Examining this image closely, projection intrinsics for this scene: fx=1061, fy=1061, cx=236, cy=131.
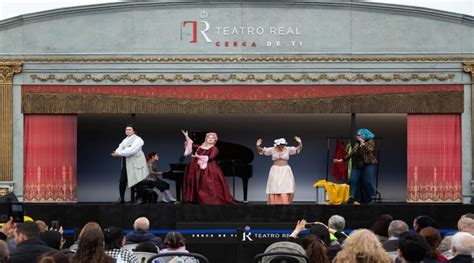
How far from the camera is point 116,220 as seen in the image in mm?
19109

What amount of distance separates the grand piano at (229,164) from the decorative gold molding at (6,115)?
321 centimetres

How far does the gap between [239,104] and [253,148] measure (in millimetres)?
4188

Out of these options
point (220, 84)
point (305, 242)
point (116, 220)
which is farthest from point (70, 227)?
point (305, 242)

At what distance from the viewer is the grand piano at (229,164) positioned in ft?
71.4

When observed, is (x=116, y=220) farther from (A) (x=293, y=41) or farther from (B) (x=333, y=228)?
(B) (x=333, y=228)

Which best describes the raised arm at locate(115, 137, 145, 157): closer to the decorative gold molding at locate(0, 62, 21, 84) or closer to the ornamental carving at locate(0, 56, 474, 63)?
the ornamental carving at locate(0, 56, 474, 63)

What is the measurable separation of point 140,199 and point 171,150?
4735 millimetres

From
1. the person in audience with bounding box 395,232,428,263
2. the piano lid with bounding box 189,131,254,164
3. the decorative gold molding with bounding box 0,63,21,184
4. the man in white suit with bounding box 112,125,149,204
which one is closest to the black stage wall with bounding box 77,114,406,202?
the piano lid with bounding box 189,131,254,164

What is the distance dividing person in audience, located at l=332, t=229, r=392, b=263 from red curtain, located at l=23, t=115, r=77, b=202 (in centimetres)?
1381

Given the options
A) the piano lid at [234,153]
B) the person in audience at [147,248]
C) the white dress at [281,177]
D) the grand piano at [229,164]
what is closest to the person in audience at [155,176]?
the grand piano at [229,164]

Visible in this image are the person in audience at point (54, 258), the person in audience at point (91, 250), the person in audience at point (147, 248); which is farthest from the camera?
the person in audience at point (147, 248)

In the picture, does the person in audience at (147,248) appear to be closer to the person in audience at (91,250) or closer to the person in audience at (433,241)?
the person in audience at (91,250)

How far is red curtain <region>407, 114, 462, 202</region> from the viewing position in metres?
21.1

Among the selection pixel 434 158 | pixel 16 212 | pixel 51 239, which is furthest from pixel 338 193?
pixel 51 239
